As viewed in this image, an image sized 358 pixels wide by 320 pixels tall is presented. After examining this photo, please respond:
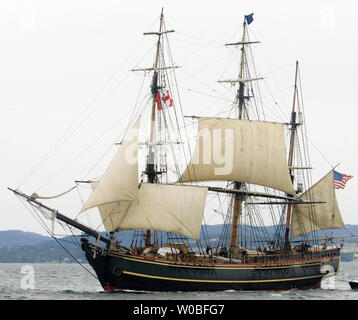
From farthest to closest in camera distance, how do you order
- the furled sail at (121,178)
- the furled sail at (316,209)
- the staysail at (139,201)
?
the furled sail at (316,209), the staysail at (139,201), the furled sail at (121,178)

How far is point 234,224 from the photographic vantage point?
6856 centimetres

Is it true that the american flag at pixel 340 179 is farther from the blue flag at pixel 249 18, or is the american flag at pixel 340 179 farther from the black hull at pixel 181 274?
the blue flag at pixel 249 18

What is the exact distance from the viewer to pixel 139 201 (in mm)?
58375

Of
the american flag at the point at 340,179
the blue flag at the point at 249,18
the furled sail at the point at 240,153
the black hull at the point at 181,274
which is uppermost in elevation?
the blue flag at the point at 249,18

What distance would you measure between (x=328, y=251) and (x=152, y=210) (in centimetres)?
2464

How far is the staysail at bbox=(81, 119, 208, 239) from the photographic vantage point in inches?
2149

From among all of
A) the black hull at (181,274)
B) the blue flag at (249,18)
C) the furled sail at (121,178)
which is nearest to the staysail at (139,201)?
the furled sail at (121,178)

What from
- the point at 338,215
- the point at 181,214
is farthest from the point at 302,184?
the point at 181,214

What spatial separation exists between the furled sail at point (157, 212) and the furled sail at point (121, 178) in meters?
2.31

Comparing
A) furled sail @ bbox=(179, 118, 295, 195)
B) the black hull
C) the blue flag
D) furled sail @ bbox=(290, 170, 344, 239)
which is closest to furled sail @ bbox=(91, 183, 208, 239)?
the black hull

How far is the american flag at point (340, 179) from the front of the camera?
73750 millimetres

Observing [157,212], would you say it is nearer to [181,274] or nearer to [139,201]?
[139,201]
